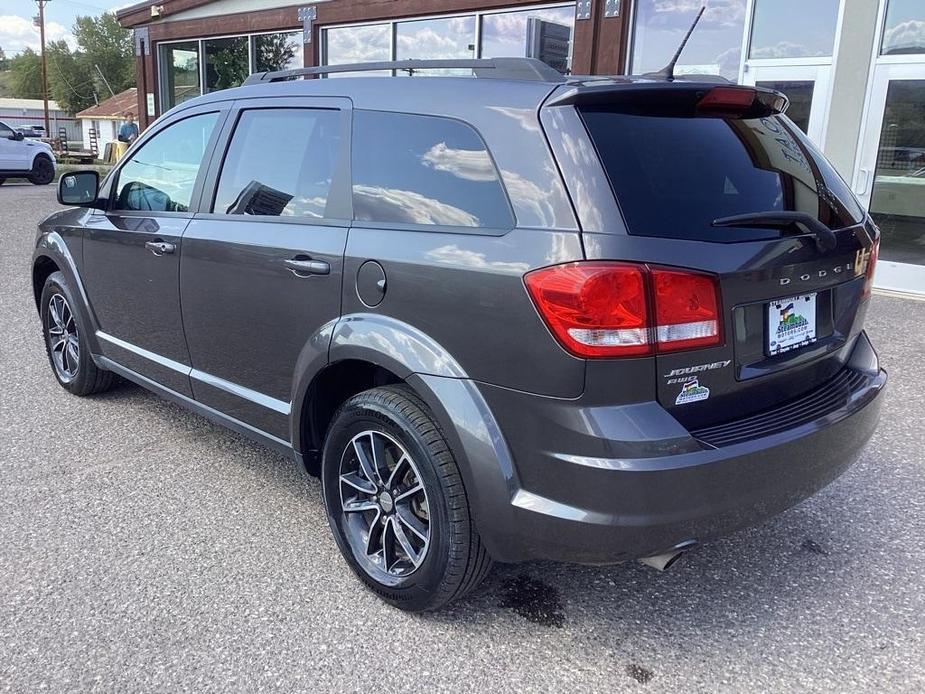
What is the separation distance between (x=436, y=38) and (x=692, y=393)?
36.0 feet

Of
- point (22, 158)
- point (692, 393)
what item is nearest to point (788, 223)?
point (692, 393)

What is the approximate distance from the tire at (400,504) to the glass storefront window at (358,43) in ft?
35.6

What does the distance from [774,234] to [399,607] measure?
68.1 inches

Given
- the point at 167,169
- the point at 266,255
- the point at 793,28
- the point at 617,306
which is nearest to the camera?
the point at 617,306

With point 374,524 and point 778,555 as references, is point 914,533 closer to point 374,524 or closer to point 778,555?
point 778,555

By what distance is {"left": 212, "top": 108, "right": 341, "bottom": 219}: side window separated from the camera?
2975 mm

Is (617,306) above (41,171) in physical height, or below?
above

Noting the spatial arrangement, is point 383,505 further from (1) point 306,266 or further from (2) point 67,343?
(2) point 67,343

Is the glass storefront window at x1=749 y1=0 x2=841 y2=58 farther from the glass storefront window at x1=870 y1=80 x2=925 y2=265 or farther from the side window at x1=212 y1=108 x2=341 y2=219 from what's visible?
the side window at x1=212 y1=108 x2=341 y2=219

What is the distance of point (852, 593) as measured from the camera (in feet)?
9.36

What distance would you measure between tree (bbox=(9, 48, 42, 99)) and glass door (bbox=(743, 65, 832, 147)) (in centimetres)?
11702

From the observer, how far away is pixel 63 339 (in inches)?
191

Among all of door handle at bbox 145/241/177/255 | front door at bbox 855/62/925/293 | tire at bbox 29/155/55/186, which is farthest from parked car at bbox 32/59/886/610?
tire at bbox 29/155/55/186

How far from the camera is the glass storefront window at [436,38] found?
11.5m
